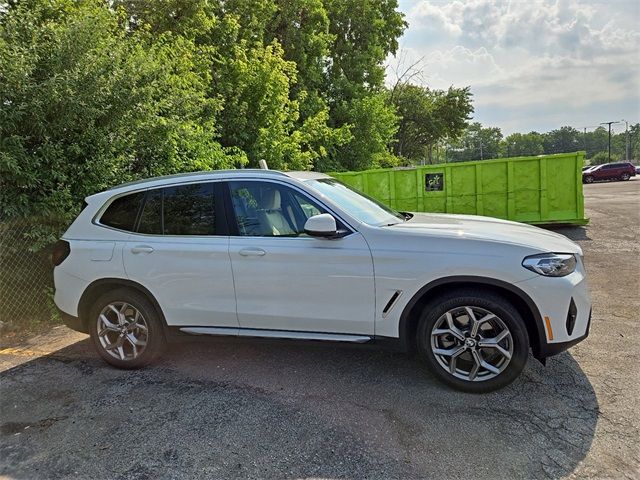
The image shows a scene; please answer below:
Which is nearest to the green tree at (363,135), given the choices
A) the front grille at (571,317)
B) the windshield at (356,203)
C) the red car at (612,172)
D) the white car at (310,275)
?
the windshield at (356,203)

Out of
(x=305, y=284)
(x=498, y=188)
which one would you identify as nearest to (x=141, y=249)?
(x=305, y=284)

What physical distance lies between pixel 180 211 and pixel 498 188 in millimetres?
9026

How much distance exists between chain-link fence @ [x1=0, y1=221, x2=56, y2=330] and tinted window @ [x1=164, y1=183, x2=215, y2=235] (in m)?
2.61

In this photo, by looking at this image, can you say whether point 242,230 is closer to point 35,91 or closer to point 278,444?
point 278,444

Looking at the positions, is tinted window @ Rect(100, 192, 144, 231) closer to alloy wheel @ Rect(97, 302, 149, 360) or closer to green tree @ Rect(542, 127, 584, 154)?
alloy wheel @ Rect(97, 302, 149, 360)

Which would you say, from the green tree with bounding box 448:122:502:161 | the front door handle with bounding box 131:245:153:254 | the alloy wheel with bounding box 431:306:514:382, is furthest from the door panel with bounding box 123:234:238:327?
the green tree with bounding box 448:122:502:161

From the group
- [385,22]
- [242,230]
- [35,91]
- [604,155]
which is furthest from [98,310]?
[604,155]

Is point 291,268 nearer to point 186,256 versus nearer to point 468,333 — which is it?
point 186,256

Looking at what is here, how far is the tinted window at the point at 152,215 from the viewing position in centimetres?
386

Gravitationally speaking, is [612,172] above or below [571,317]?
below

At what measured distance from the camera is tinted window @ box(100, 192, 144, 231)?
3.95m

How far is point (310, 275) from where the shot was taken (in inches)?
132

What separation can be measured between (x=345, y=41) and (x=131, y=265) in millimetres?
18696

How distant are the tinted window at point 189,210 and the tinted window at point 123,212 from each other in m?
0.31
